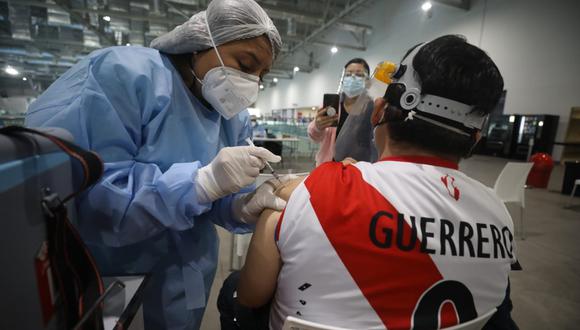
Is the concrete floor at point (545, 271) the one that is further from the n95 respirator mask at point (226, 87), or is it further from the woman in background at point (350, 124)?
the n95 respirator mask at point (226, 87)

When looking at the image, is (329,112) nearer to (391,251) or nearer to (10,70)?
(391,251)

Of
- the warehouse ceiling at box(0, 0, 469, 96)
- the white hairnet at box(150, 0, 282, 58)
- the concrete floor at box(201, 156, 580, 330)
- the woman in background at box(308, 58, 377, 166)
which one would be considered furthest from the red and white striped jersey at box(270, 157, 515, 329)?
the warehouse ceiling at box(0, 0, 469, 96)

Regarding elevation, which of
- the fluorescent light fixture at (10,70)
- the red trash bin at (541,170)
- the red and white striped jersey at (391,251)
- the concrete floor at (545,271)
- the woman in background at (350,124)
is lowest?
the concrete floor at (545,271)

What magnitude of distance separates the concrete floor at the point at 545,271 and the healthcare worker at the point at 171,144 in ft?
2.18

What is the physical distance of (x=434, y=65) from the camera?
60 cm

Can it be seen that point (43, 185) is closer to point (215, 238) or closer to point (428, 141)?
point (215, 238)

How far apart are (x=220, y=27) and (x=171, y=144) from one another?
37 centimetres

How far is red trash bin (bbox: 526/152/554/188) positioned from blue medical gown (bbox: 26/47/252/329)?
18.0 feet

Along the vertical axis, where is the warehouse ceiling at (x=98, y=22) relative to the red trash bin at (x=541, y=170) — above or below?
above

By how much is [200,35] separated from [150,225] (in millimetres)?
541

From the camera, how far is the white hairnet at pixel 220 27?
31.1 inches

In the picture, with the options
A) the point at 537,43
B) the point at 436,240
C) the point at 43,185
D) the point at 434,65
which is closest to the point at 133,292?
the point at 43,185

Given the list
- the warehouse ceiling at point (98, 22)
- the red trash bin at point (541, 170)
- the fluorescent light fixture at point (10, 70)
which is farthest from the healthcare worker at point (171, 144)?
the red trash bin at point (541, 170)

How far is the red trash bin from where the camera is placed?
4.42m
